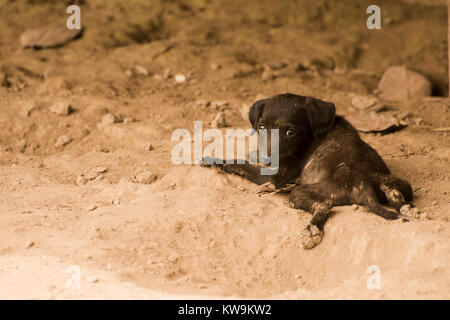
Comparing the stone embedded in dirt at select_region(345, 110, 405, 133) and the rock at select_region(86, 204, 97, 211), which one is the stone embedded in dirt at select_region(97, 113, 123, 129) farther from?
the stone embedded in dirt at select_region(345, 110, 405, 133)

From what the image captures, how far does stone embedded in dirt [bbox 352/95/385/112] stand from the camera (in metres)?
6.80

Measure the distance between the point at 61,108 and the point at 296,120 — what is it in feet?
10.2

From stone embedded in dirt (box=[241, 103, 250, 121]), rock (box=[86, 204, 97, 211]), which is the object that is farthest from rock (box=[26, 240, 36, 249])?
stone embedded in dirt (box=[241, 103, 250, 121])

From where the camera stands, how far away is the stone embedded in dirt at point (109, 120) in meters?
6.38

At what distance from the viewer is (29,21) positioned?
8836 mm

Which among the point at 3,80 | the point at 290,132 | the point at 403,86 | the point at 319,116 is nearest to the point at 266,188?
the point at 290,132

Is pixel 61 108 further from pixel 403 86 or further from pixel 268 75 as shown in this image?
pixel 403 86

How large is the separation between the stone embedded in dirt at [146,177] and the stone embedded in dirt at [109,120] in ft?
4.66

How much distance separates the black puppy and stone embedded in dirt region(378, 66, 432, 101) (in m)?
2.70

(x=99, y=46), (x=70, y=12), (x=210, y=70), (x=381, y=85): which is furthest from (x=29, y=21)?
(x=381, y=85)

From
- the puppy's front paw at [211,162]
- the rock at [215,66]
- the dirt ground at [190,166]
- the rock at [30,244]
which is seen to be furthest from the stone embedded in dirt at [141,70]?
the rock at [30,244]

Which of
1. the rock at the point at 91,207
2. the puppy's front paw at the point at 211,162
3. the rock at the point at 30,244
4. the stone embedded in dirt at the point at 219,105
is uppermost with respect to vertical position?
the stone embedded in dirt at the point at 219,105

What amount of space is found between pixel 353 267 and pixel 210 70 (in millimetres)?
4854

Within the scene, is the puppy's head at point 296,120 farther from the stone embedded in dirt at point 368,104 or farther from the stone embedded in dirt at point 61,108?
the stone embedded in dirt at point 61,108
